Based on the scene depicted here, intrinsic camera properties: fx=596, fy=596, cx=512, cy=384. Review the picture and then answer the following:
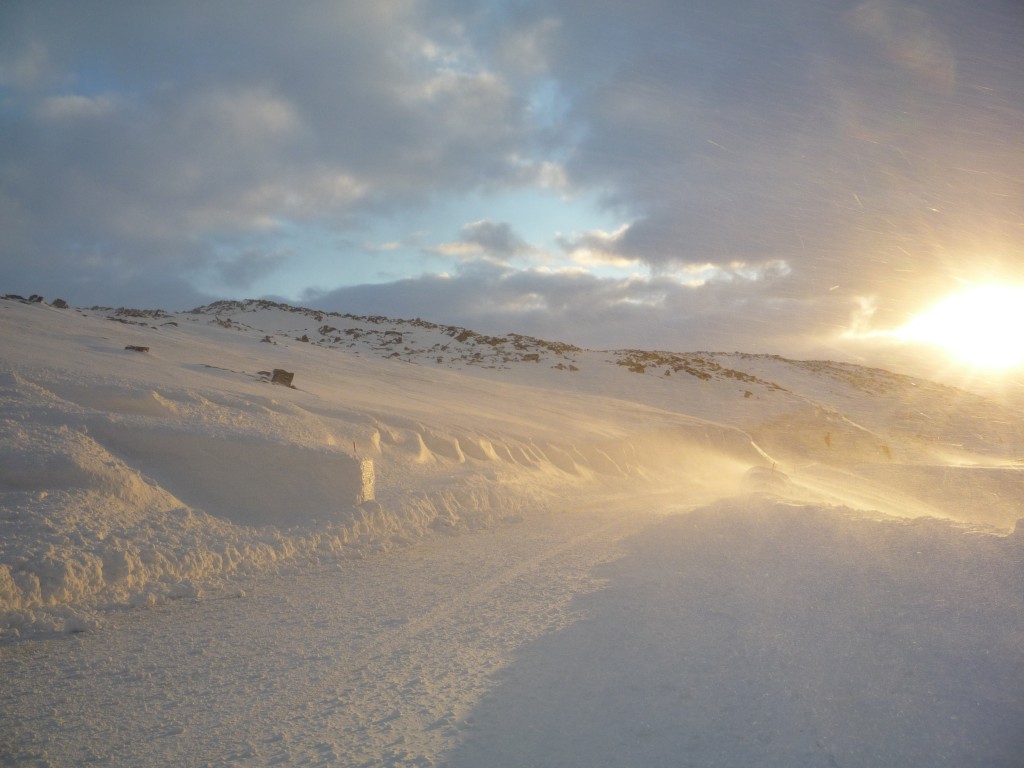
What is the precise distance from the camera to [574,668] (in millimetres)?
3322

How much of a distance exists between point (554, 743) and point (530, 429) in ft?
29.2

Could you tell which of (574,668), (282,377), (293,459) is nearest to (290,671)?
(574,668)

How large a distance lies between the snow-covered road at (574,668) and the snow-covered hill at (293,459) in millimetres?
619

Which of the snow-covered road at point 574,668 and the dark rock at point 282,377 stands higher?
the dark rock at point 282,377

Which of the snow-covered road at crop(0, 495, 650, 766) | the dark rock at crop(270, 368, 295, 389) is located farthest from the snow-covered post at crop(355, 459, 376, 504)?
the dark rock at crop(270, 368, 295, 389)

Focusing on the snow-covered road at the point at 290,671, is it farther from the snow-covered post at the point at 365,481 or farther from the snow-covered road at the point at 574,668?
the snow-covered post at the point at 365,481

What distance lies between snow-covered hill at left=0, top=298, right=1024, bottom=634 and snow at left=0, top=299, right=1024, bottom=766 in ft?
0.11

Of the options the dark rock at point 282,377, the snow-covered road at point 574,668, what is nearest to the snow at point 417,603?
the snow-covered road at point 574,668

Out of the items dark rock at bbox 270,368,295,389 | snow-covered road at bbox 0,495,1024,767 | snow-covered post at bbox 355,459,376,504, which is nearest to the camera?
snow-covered road at bbox 0,495,1024,767

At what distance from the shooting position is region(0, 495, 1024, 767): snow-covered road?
2.63 m

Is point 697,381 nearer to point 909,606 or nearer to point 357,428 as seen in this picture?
point 357,428

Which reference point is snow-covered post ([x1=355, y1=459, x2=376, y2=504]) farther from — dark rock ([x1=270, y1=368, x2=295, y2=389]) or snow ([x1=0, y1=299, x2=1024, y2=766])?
dark rock ([x1=270, y1=368, x2=295, y2=389])

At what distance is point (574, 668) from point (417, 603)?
1.42 m

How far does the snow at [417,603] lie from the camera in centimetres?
271
